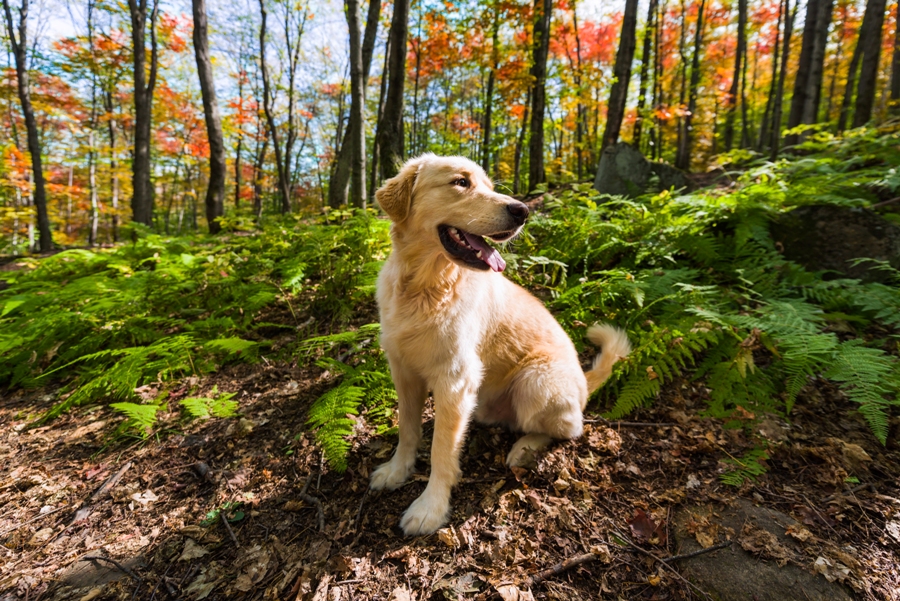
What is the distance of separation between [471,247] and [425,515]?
1.71 m

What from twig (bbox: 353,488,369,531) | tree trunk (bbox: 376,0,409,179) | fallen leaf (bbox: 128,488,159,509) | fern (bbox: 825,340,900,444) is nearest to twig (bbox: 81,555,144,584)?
fallen leaf (bbox: 128,488,159,509)

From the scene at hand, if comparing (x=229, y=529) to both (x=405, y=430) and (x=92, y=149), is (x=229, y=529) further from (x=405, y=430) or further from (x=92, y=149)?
(x=92, y=149)

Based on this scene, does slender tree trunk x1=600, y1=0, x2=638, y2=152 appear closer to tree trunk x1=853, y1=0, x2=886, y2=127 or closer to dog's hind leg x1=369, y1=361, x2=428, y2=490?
tree trunk x1=853, y1=0, x2=886, y2=127

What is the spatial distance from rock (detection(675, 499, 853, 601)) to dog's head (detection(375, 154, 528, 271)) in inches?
74.9

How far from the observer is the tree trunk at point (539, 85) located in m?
9.66

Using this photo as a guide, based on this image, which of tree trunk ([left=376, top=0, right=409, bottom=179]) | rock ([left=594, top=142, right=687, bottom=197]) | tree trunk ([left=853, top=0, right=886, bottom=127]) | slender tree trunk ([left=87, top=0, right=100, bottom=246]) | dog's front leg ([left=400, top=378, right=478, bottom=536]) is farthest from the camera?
slender tree trunk ([left=87, top=0, right=100, bottom=246])

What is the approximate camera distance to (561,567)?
1.99 m

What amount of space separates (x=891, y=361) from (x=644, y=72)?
48.1ft

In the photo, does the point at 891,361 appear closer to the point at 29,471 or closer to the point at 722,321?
the point at 722,321

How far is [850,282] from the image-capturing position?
333cm

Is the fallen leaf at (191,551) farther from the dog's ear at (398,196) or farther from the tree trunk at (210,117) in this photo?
the tree trunk at (210,117)

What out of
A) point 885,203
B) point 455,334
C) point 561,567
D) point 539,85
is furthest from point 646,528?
point 539,85

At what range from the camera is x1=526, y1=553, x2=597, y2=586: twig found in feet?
6.35

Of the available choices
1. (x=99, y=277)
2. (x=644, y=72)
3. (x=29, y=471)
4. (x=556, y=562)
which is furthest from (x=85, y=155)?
(x=556, y=562)
